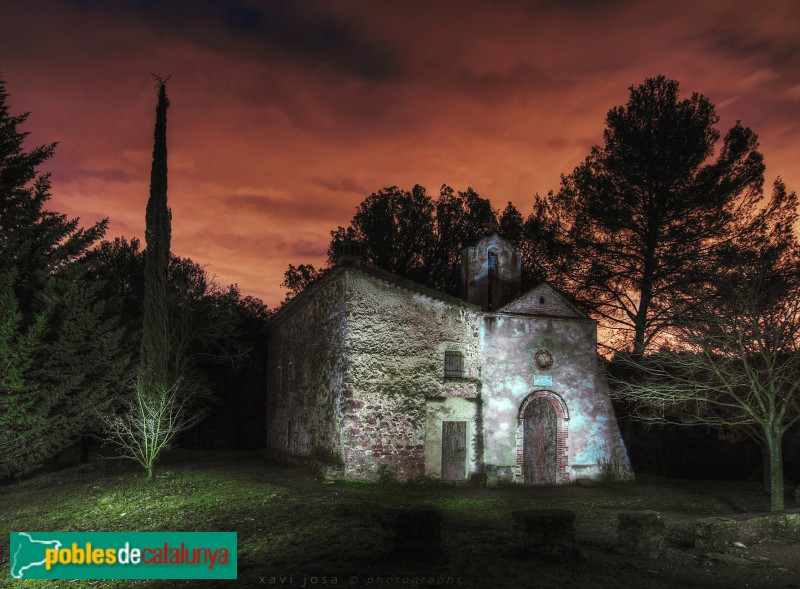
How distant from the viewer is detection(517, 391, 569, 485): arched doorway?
59.6 ft

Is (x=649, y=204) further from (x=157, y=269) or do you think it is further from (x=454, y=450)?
(x=157, y=269)

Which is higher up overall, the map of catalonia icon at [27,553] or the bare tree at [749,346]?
the bare tree at [749,346]

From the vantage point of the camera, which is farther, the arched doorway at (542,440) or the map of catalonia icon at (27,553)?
the arched doorway at (542,440)

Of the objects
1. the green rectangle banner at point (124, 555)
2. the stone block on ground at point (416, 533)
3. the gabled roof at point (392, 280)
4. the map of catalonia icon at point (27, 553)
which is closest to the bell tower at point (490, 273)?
the gabled roof at point (392, 280)

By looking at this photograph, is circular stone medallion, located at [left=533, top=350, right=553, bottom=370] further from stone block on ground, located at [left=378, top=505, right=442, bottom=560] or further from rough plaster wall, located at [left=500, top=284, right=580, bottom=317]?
stone block on ground, located at [left=378, top=505, right=442, bottom=560]

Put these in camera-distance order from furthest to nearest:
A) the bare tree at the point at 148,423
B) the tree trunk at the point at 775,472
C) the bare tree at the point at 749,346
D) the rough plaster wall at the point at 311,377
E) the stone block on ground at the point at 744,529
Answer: the rough plaster wall at the point at 311,377, the bare tree at the point at 148,423, the bare tree at the point at 749,346, the tree trunk at the point at 775,472, the stone block on ground at the point at 744,529

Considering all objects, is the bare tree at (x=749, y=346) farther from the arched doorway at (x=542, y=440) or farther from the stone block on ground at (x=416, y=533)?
the stone block on ground at (x=416, y=533)

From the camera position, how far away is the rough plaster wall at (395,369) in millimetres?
16688

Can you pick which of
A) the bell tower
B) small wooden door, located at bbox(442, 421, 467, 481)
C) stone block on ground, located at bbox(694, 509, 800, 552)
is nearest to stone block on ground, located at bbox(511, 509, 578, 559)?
stone block on ground, located at bbox(694, 509, 800, 552)

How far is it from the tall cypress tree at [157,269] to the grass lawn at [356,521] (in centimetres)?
345

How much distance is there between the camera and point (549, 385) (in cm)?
1875

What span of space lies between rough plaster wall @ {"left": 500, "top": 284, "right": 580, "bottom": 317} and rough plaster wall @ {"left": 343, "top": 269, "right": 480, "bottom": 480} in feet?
6.33

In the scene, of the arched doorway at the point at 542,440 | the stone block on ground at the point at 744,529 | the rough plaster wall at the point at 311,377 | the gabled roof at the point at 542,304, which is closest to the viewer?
the stone block on ground at the point at 744,529

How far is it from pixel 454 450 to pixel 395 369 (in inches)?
121
